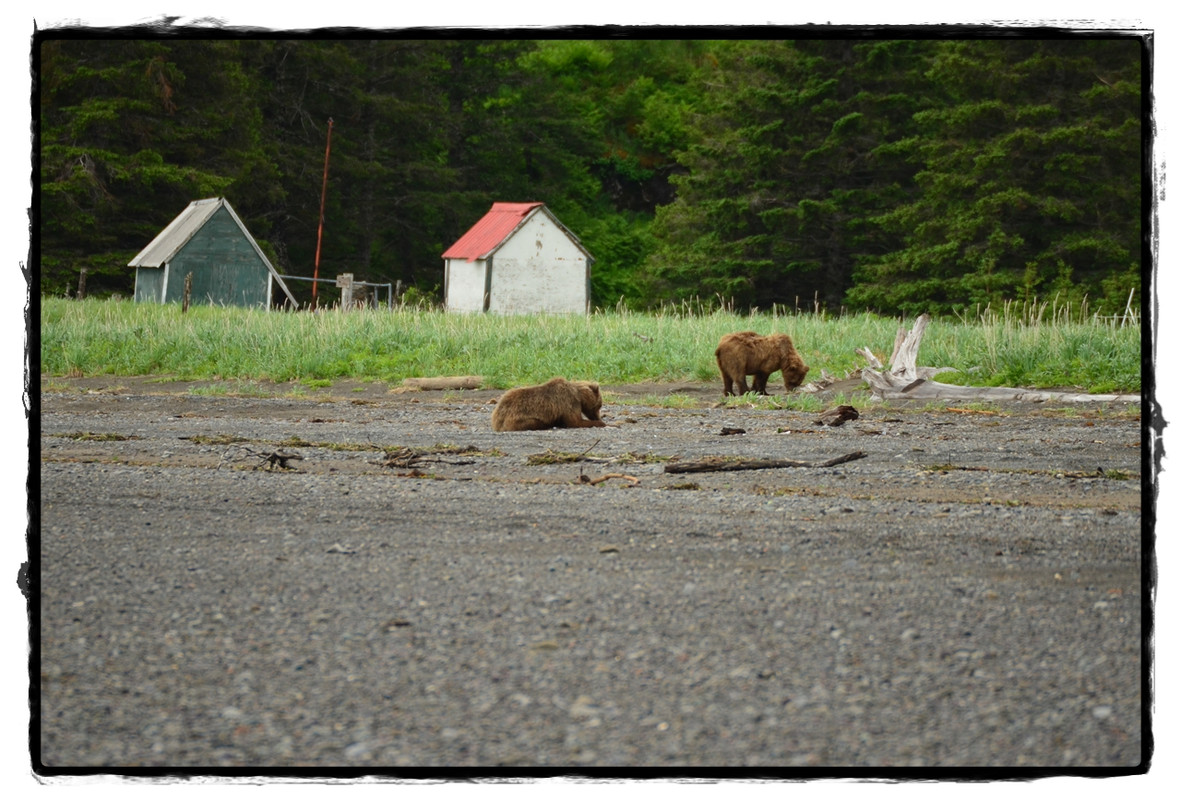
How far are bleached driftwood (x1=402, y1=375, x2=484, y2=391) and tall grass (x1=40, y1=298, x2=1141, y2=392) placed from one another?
9.4 inches

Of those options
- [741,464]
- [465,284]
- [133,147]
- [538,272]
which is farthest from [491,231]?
[741,464]

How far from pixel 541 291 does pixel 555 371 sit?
22812mm

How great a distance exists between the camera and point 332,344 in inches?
681

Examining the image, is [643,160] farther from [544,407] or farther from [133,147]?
[544,407]

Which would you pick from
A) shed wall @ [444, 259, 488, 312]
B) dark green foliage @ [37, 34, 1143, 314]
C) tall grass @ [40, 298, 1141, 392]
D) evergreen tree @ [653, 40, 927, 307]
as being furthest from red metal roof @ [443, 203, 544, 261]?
tall grass @ [40, 298, 1141, 392]

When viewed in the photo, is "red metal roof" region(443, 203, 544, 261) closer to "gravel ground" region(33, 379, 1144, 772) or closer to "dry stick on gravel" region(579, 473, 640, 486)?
"gravel ground" region(33, 379, 1144, 772)

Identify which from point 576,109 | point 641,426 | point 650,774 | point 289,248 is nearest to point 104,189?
point 289,248

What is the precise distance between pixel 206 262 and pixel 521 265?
997 centimetres

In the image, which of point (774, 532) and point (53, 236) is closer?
point (774, 532)

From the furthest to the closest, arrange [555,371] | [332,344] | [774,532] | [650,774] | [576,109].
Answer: [576,109] → [332,344] → [555,371] → [774,532] → [650,774]

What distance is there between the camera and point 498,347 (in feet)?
56.3

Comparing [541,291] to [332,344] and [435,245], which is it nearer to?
[435,245]

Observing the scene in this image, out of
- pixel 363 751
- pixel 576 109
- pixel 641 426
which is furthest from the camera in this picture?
pixel 576 109

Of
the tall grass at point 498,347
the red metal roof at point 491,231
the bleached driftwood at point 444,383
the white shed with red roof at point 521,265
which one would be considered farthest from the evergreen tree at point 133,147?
the bleached driftwood at point 444,383
